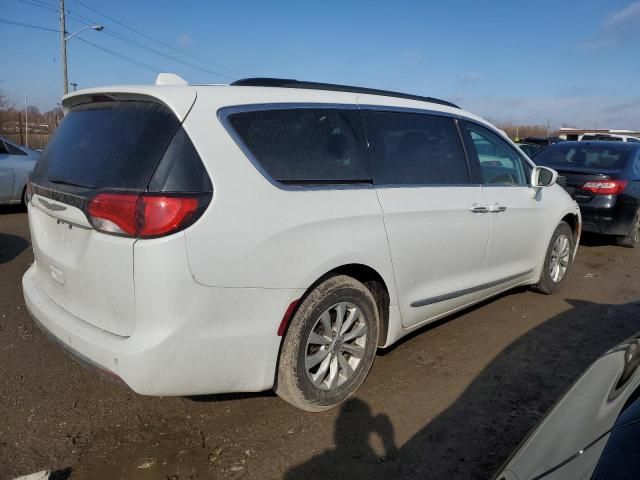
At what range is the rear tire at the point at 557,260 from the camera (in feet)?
16.3

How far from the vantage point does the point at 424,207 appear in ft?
10.9

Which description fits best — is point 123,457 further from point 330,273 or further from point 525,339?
point 525,339

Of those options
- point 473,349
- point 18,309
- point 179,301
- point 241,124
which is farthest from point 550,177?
point 18,309

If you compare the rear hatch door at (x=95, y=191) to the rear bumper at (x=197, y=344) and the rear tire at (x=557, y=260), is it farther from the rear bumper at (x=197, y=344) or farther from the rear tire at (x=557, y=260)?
the rear tire at (x=557, y=260)

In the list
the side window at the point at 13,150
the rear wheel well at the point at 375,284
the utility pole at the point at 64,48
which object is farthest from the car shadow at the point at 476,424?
the utility pole at the point at 64,48

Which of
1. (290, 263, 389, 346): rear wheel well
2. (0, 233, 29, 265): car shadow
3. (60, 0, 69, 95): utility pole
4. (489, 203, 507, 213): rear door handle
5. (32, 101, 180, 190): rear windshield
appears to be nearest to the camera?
(32, 101, 180, 190): rear windshield

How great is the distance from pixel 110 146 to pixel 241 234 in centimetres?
80

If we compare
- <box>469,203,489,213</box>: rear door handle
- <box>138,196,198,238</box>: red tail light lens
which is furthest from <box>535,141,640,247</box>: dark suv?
<box>138,196,198,238</box>: red tail light lens

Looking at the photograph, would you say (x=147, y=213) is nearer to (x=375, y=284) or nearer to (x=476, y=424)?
(x=375, y=284)

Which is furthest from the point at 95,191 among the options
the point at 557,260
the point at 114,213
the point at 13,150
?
the point at 13,150

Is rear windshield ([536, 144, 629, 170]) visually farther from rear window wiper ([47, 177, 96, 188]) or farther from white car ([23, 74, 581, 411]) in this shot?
rear window wiper ([47, 177, 96, 188])

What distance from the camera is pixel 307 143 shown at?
9.21 feet

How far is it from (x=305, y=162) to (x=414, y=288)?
1163 mm

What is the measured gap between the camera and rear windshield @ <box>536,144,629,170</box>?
7.27 m
